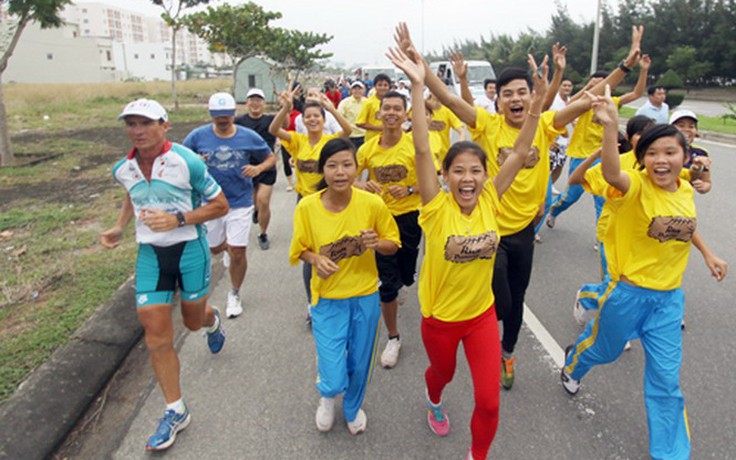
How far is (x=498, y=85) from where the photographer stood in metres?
3.63

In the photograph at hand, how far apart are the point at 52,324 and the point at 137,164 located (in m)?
2.00

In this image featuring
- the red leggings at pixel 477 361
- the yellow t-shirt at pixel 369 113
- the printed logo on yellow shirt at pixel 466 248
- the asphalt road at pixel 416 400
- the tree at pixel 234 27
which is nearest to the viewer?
the red leggings at pixel 477 361

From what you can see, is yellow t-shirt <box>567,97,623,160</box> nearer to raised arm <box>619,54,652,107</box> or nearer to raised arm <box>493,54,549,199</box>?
raised arm <box>619,54,652,107</box>

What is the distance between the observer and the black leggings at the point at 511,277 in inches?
128

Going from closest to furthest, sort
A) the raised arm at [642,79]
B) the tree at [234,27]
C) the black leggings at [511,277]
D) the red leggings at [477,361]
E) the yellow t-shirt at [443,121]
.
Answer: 1. the red leggings at [477,361]
2. the black leggings at [511,277]
3. the raised arm at [642,79]
4. the yellow t-shirt at [443,121]
5. the tree at [234,27]

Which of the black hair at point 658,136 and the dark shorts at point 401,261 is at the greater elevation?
the black hair at point 658,136

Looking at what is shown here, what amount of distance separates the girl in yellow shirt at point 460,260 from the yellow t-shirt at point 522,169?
508 millimetres

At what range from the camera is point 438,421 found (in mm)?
3023

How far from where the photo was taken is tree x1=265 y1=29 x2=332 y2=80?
33.7m

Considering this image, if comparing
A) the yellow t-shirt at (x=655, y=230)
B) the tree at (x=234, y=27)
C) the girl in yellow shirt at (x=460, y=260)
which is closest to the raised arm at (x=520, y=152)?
the girl in yellow shirt at (x=460, y=260)

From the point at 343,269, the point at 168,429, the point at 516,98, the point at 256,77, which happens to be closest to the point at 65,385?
the point at 168,429

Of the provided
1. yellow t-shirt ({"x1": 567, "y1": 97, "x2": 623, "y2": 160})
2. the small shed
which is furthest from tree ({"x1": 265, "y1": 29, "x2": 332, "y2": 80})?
yellow t-shirt ({"x1": 567, "y1": 97, "x2": 623, "y2": 160})

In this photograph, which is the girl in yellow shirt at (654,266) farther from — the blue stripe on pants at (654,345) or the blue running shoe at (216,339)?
the blue running shoe at (216,339)

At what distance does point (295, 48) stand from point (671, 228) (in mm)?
39233
